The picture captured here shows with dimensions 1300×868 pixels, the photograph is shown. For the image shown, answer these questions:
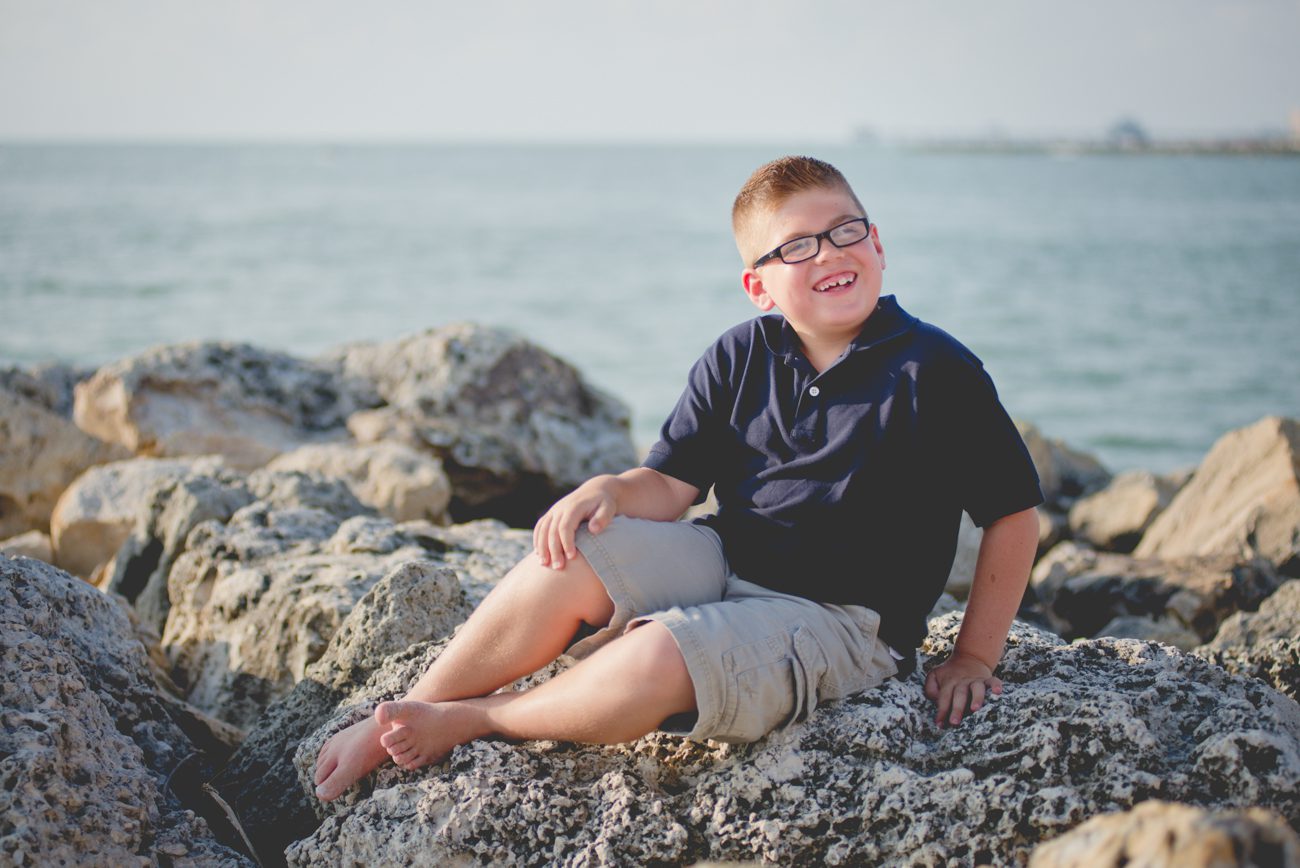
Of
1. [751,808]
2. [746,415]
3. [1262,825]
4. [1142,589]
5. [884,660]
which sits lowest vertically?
[1142,589]

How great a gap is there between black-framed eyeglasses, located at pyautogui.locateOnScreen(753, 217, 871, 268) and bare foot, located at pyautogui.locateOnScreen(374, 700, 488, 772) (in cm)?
130

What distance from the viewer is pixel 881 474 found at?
8.45ft

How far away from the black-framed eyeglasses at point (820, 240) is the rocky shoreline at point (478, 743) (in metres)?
1.05

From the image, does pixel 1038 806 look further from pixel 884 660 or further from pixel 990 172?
pixel 990 172

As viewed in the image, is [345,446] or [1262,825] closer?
[1262,825]

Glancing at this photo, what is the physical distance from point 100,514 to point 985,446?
3.97 m

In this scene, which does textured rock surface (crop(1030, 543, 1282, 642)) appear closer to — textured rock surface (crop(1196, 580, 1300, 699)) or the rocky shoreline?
the rocky shoreline

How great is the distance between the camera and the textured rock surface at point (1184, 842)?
1.32m

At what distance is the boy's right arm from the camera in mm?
2506

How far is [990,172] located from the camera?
7281cm

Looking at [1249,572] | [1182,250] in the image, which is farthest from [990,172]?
[1249,572]

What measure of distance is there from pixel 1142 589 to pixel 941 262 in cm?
1986

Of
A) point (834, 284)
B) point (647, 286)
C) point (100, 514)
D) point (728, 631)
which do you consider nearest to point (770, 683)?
point (728, 631)

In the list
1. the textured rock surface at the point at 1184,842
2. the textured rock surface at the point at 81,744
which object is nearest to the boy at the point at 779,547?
the textured rock surface at the point at 81,744
